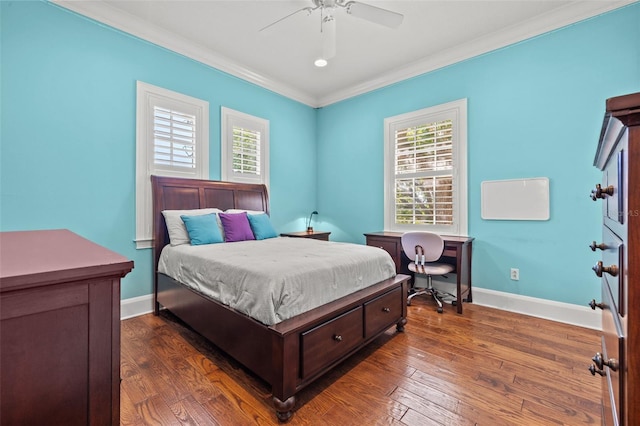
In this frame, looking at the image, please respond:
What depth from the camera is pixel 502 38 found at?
121 inches

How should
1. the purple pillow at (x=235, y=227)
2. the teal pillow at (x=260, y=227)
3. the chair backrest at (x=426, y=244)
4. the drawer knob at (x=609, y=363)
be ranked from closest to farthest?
the drawer knob at (x=609, y=363)
the chair backrest at (x=426, y=244)
the purple pillow at (x=235, y=227)
the teal pillow at (x=260, y=227)

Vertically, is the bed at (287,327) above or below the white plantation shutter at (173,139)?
below

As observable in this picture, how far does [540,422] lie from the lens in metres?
1.47

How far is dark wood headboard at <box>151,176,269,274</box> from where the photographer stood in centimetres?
302

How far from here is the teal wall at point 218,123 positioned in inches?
93.7

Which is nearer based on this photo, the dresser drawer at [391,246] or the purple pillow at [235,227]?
the purple pillow at [235,227]

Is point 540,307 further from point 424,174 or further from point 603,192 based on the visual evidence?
point 603,192

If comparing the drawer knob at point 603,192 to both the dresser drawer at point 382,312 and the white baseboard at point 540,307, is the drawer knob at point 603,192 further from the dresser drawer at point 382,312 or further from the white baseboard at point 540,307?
the white baseboard at point 540,307

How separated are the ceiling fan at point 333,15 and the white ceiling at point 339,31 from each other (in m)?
0.09

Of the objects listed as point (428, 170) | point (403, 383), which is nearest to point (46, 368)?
point (403, 383)

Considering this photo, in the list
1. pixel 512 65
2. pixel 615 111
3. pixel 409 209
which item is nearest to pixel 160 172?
pixel 409 209

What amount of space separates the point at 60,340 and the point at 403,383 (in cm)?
178

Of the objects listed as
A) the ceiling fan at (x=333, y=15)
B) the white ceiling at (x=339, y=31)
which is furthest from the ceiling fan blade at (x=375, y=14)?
the white ceiling at (x=339, y=31)

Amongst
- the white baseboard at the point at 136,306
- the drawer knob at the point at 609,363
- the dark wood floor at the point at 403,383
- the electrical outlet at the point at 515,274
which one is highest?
the drawer knob at the point at 609,363
